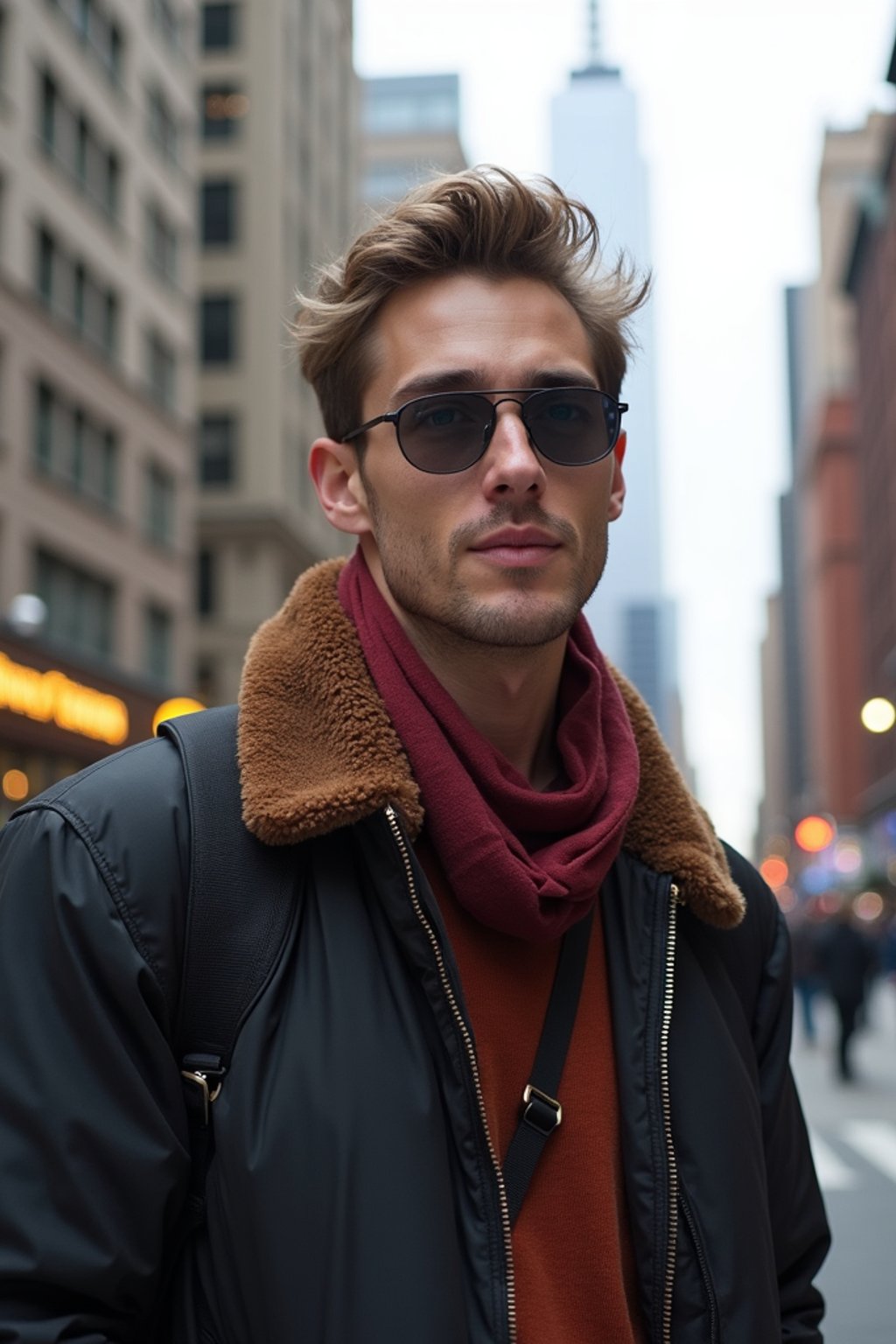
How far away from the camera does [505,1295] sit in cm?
212

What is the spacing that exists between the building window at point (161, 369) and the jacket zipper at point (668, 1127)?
3349 cm

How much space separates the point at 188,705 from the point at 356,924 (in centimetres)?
2479

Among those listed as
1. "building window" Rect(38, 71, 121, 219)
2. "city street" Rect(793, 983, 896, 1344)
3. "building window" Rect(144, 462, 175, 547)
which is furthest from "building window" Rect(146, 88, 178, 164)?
"city street" Rect(793, 983, 896, 1344)

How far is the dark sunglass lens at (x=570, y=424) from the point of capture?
8.52 feet

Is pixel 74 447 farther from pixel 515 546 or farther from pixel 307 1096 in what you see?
pixel 307 1096

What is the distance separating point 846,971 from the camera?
1775cm

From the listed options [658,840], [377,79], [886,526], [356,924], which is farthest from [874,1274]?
[377,79]

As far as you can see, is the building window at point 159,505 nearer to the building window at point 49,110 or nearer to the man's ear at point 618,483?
the building window at point 49,110

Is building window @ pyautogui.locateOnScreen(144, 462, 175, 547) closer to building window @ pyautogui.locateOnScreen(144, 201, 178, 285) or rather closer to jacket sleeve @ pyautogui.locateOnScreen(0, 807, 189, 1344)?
building window @ pyautogui.locateOnScreen(144, 201, 178, 285)

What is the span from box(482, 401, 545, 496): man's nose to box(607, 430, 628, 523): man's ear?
0.99 feet

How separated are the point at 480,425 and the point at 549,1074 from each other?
104 centimetres

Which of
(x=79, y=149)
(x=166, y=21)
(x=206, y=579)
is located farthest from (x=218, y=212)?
(x=79, y=149)

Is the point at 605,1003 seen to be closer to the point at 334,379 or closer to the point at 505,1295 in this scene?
the point at 505,1295

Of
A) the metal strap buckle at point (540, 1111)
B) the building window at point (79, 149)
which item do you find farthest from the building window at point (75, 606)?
the metal strap buckle at point (540, 1111)
